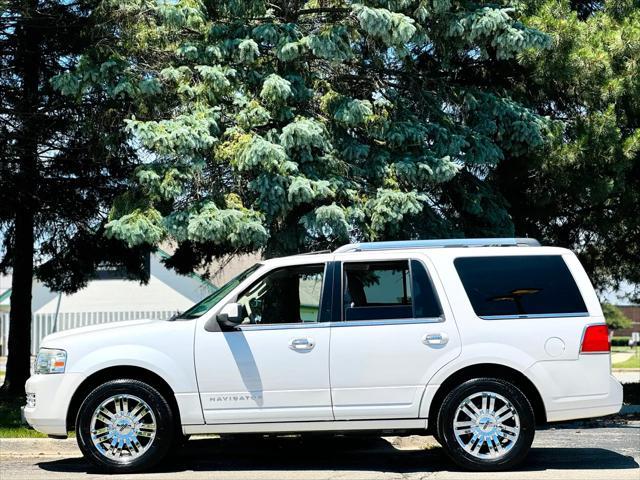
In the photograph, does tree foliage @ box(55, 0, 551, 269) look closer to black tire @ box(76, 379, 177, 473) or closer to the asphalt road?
the asphalt road

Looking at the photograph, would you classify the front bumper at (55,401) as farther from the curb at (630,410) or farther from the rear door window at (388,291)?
the curb at (630,410)

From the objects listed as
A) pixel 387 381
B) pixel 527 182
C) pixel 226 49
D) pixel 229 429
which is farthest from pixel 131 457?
pixel 527 182

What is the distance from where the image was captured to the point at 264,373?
8266 millimetres

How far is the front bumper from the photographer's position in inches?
328

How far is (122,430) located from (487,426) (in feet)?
10.6

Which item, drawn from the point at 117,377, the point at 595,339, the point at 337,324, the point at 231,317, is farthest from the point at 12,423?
the point at 595,339

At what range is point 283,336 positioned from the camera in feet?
27.3

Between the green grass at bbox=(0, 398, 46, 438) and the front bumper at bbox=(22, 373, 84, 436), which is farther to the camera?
the green grass at bbox=(0, 398, 46, 438)

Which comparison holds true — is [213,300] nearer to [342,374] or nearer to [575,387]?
[342,374]

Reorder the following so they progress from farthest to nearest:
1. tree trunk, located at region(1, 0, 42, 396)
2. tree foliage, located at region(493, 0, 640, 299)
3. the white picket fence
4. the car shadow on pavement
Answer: the white picket fence < tree trunk, located at region(1, 0, 42, 396) < tree foliage, located at region(493, 0, 640, 299) < the car shadow on pavement

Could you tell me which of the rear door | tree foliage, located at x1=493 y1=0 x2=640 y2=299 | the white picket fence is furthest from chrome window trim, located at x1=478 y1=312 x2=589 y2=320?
the white picket fence

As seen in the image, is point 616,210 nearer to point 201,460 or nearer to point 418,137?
point 418,137

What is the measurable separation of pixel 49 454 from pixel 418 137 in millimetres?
5947

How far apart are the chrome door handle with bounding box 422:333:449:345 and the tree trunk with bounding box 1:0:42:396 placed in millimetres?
8412
